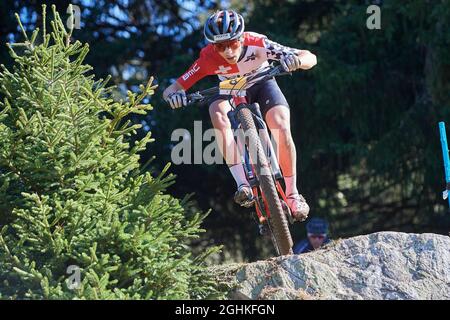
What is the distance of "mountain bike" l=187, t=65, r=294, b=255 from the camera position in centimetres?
670

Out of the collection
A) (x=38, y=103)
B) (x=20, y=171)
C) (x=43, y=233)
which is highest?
(x=38, y=103)

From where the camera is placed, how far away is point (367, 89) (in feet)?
40.2

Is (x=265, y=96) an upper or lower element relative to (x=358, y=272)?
upper

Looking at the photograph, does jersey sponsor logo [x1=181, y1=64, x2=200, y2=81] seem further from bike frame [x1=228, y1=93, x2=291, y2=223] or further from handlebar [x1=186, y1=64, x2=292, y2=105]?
bike frame [x1=228, y1=93, x2=291, y2=223]

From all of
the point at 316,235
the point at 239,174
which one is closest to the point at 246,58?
the point at 239,174

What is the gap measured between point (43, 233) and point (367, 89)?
7.54 metres

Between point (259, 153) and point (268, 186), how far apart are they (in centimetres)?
25

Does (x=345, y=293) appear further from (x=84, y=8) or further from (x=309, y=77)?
(x=84, y=8)

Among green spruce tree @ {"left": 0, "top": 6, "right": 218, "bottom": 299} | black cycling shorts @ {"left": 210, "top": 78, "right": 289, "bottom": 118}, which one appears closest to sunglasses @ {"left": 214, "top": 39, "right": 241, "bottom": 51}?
black cycling shorts @ {"left": 210, "top": 78, "right": 289, "bottom": 118}

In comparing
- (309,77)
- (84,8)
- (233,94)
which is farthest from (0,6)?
(233,94)

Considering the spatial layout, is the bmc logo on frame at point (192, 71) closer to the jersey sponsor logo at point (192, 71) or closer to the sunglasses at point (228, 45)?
the jersey sponsor logo at point (192, 71)

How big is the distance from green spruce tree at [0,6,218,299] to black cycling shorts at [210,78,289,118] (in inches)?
49.1

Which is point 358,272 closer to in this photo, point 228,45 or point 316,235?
point 228,45

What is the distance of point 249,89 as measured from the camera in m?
7.22
